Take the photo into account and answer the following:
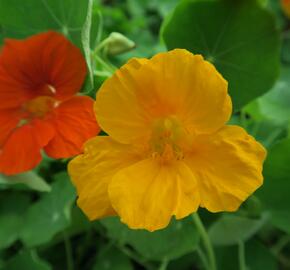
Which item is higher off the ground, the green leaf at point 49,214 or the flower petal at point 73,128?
the flower petal at point 73,128

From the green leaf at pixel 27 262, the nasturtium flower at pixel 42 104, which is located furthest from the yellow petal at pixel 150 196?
the green leaf at pixel 27 262

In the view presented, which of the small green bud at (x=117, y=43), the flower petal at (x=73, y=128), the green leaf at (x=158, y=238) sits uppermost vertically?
the small green bud at (x=117, y=43)

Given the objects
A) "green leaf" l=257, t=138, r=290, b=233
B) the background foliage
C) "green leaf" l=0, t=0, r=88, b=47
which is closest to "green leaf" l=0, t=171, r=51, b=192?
the background foliage

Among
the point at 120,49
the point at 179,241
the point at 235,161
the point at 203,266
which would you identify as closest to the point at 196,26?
the point at 120,49

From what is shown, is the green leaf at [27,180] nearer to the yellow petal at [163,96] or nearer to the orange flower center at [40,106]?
the orange flower center at [40,106]

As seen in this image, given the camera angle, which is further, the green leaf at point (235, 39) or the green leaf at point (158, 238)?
the green leaf at point (158, 238)

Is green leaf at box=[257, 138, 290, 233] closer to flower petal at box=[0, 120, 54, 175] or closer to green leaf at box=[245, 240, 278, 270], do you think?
green leaf at box=[245, 240, 278, 270]

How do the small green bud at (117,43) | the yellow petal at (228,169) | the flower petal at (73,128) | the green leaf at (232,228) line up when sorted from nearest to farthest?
1. the yellow petal at (228,169)
2. the flower petal at (73,128)
3. the small green bud at (117,43)
4. the green leaf at (232,228)
